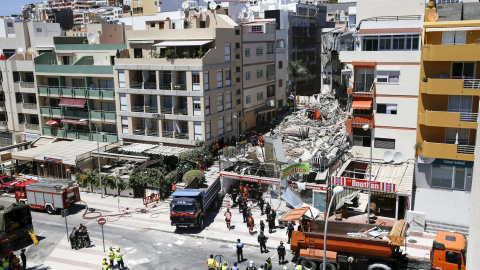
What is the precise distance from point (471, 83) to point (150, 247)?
27.9 m

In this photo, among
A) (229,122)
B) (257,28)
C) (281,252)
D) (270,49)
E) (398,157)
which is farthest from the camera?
(270,49)

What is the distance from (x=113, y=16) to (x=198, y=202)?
157 m

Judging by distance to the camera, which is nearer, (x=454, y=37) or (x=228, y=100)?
(x=454, y=37)

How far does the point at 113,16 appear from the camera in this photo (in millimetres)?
175500

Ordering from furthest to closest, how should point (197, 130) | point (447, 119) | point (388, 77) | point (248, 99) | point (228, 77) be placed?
point (248, 99), point (228, 77), point (197, 130), point (388, 77), point (447, 119)

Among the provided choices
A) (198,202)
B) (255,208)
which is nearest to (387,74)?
(255,208)

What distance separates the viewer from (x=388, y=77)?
38.3 m

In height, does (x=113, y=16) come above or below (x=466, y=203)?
above

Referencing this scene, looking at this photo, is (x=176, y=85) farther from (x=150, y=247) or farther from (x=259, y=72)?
(x=150, y=247)

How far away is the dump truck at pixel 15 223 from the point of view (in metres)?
32.2

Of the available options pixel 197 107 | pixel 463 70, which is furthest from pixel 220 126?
pixel 463 70

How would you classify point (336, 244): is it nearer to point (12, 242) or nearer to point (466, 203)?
point (466, 203)

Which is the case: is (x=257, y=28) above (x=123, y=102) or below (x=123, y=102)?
above

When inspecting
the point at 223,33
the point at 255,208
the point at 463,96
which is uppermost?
the point at 223,33
